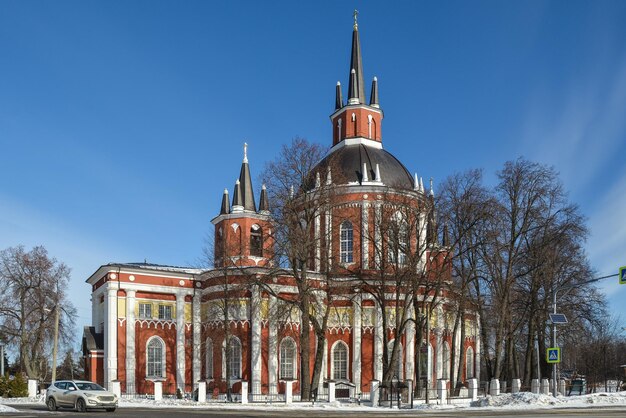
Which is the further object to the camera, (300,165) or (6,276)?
(6,276)

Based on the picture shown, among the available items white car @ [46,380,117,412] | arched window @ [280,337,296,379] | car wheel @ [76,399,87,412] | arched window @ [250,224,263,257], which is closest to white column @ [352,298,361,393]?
arched window @ [280,337,296,379]

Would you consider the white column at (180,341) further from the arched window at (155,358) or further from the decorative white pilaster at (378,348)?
the decorative white pilaster at (378,348)

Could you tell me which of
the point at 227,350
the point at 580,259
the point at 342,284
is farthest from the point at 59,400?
the point at 580,259

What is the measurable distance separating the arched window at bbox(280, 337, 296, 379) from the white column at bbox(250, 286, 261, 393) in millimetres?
2115

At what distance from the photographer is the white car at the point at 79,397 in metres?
26.6

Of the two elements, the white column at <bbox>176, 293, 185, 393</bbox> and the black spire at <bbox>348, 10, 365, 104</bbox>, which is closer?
the white column at <bbox>176, 293, 185, 393</bbox>

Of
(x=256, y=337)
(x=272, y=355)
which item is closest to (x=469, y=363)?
(x=272, y=355)

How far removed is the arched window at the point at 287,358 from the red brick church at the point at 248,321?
0.23ft

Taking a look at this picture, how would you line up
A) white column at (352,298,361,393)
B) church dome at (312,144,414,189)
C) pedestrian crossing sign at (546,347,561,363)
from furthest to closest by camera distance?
church dome at (312,144,414,189) → white column at (352,298,361,393) → pedestrian crossing sign at (546,347,561,363)

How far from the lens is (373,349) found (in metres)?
49.3

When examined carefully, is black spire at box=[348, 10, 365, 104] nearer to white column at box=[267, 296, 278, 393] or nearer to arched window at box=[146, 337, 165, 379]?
white column at box=[267, 296, 278, 393]

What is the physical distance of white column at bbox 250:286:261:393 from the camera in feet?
154

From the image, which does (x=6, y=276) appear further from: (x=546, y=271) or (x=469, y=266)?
(x=546, y=271)

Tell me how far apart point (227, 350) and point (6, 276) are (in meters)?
23.8
